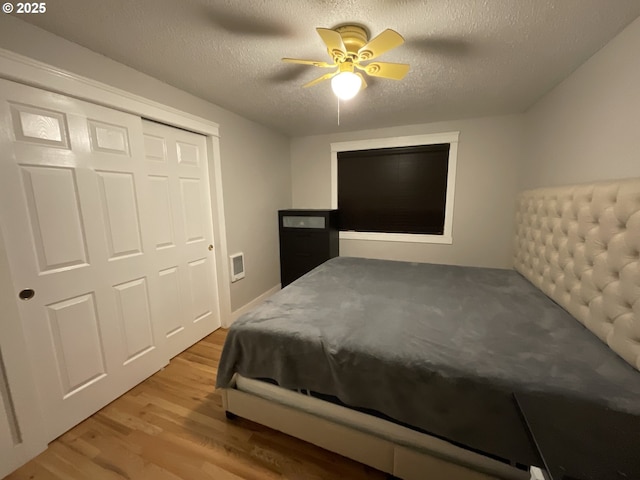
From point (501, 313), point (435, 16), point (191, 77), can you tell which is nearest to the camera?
point (435, 16)

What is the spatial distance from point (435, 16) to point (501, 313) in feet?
5.88

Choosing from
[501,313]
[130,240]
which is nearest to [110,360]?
[130,240]

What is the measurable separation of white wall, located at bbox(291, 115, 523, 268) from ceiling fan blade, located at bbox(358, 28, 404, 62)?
2.03 metres

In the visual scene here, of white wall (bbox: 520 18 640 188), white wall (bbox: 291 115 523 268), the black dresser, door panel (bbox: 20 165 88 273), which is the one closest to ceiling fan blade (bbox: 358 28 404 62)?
white wall (bbox: 520 18 640 188)

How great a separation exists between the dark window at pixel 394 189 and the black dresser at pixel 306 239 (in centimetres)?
39

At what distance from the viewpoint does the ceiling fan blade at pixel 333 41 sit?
1255 mm

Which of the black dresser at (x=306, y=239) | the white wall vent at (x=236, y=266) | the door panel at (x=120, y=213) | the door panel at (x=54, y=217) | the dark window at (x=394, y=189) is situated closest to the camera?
the door panel at (x=54, y=217)

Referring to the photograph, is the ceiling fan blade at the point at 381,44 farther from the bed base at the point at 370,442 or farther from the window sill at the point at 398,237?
the window sill at the point at 398,237

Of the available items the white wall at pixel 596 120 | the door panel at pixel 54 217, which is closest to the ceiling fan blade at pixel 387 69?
the white wall at pixel 596 120

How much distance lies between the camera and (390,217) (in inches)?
141

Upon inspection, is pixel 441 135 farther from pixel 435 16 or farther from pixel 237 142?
pixel 237 142

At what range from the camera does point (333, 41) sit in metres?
1.34

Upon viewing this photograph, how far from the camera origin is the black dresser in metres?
3.54

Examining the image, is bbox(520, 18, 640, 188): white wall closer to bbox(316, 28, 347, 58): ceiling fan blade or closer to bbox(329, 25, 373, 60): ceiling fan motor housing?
bbox(329, 25, 373, 60): ceiling fan motor housing
